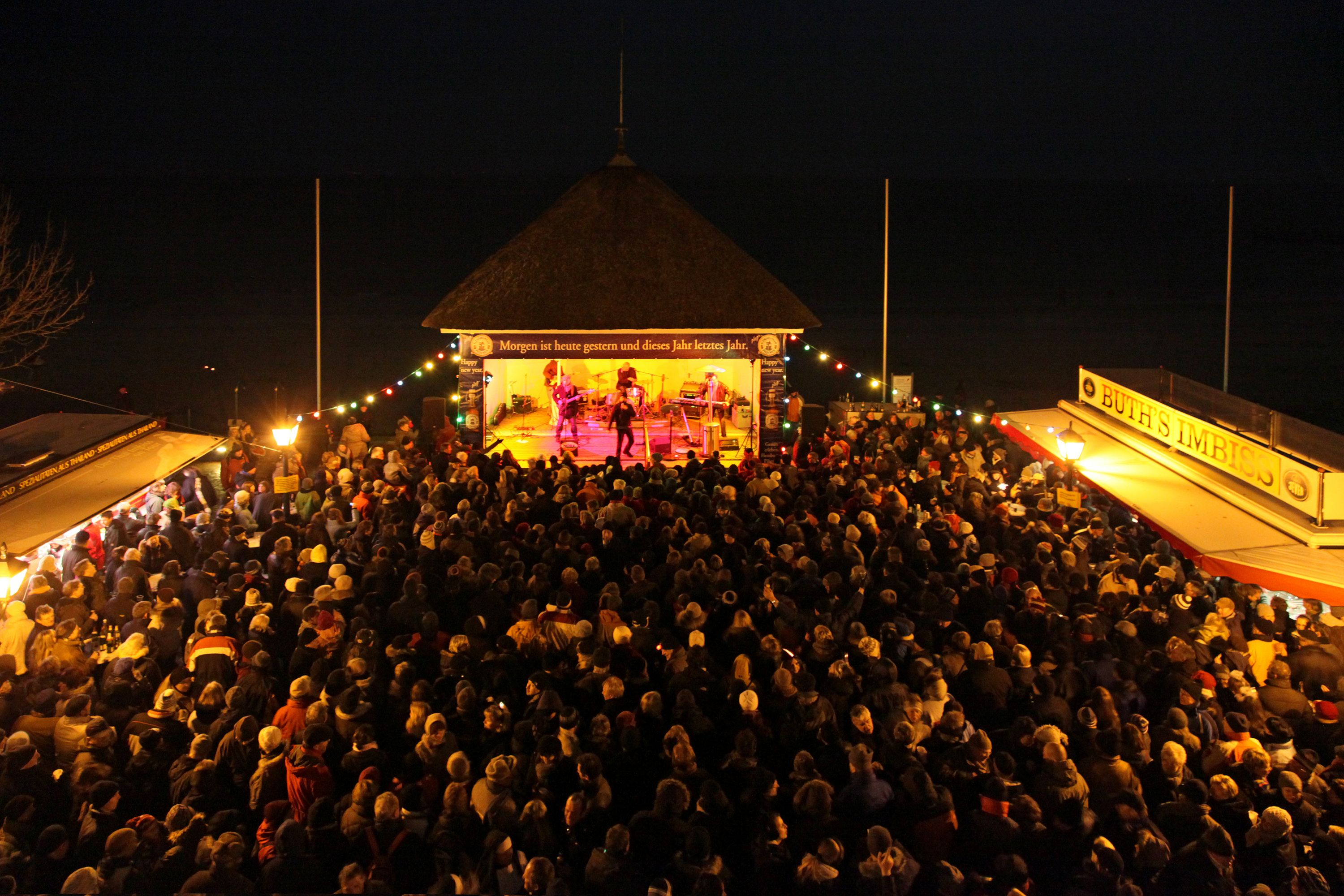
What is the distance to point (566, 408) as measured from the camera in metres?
19.8

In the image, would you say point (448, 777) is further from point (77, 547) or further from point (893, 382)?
point (893, 382)

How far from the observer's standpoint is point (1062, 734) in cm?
711

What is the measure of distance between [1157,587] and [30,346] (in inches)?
1167

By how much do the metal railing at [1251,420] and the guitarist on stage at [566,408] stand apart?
28.5ft

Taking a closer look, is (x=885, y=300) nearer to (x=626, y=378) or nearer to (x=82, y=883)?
(x=626, y=378)

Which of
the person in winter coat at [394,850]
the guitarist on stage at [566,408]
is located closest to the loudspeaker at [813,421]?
the guitarist on stage at [566,408]

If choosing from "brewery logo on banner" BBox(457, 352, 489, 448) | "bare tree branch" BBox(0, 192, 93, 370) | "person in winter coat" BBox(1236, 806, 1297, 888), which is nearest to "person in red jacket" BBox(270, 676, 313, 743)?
"person in winter coat" BBox(1236, 806, 1297, 888)

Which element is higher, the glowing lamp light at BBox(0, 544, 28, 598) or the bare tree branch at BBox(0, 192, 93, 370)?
the bare tree branch at BBox(0, 192, 93, 370)

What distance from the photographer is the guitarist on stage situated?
1980cm

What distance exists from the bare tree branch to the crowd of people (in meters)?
11.1

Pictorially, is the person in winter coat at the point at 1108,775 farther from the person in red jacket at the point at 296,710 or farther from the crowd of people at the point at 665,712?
the person in red jacket at the point at 296,710

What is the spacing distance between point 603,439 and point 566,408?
2.85ft

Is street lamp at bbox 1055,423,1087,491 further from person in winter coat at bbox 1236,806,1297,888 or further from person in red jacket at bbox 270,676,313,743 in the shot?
person in red jacket at bbox 270,676,313,743

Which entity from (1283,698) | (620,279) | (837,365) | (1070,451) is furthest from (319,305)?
(1283,698)
